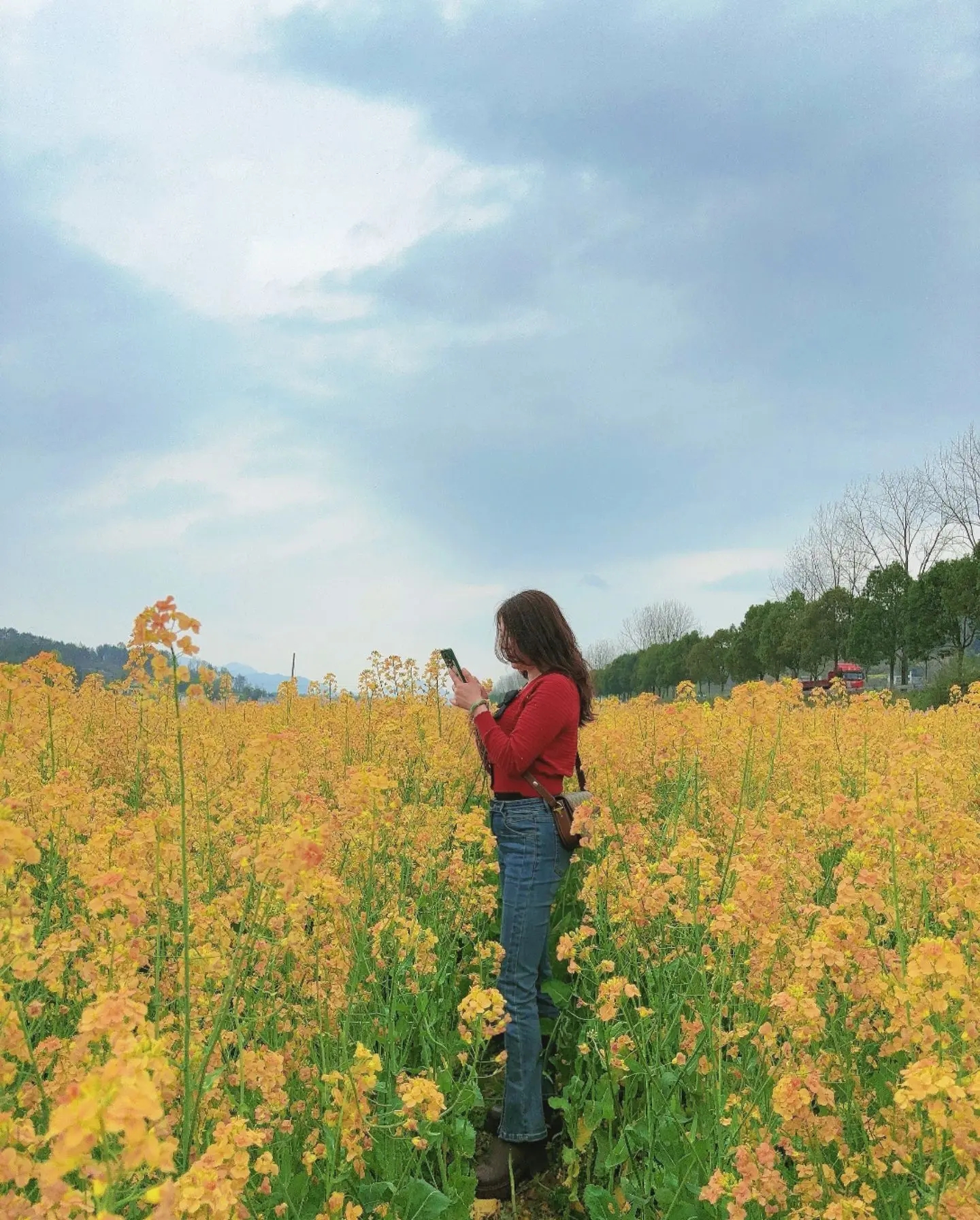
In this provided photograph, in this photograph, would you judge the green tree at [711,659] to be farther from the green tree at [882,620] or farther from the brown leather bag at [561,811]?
the brown leather bag at [561,811]

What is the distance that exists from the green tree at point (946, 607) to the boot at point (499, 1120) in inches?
1135

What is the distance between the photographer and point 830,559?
4397cm

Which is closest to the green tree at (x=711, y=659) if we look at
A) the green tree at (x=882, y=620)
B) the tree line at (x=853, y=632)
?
the tree line at (x=853, y=632)

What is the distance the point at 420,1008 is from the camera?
3.16 m

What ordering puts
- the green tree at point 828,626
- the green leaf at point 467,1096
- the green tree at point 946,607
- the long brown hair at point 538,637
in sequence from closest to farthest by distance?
the green leaf at point 467,1096 → the long brown hair at point 538,637 → the green tree at point 946,607 → the green tree at point 828,626

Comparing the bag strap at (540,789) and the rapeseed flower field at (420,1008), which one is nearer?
the rapeseed flower field at (420,1008)

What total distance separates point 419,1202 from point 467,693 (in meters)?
1.61

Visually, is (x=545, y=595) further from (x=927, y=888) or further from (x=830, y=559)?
(x=830, y=559)

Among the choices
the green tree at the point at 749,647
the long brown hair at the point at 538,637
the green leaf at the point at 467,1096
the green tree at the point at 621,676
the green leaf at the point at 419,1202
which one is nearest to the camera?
the green leaf at the point at 419,1202

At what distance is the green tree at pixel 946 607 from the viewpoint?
29.1m

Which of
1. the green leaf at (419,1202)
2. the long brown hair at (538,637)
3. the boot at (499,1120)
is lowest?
the boot at (499,1120)

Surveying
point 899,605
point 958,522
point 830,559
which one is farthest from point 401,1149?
point 830,559

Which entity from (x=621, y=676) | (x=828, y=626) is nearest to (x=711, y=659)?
(x=828, y=626)

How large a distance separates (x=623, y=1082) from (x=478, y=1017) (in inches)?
46.1
